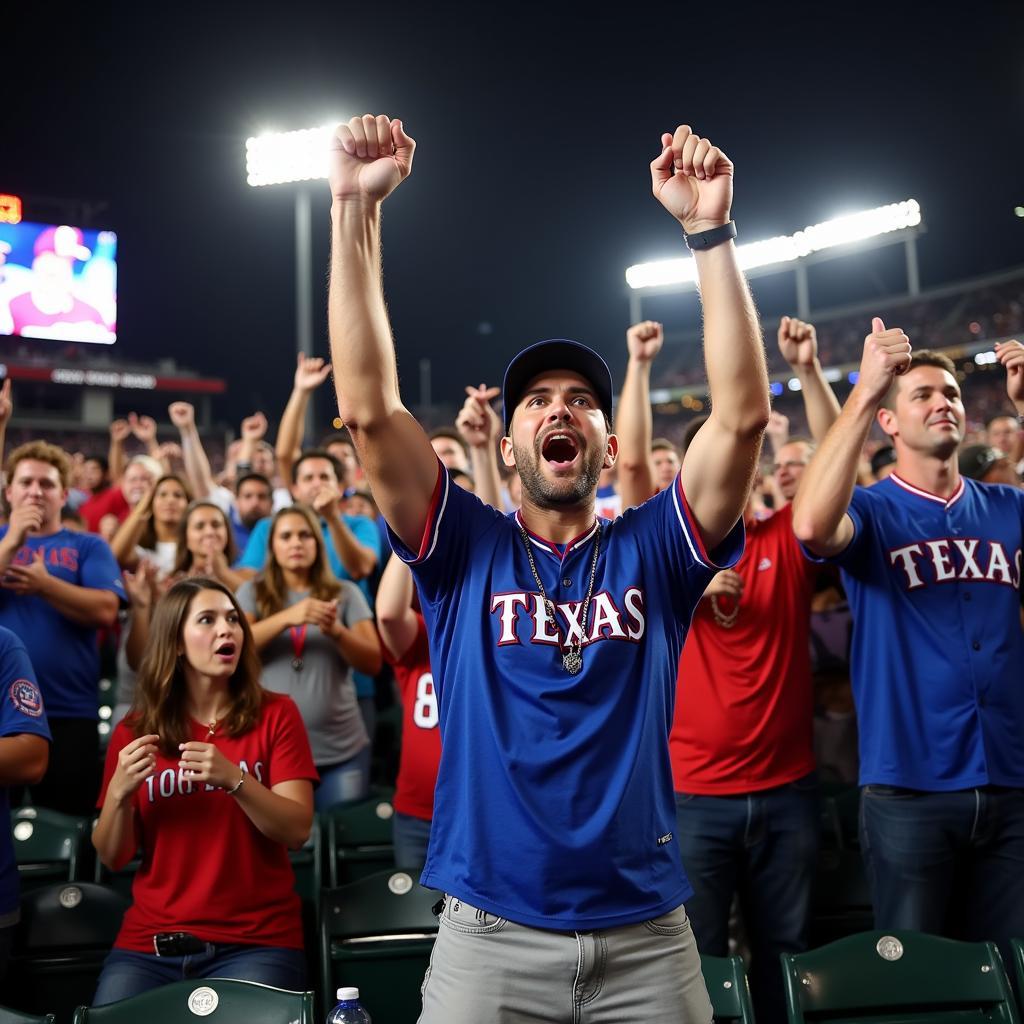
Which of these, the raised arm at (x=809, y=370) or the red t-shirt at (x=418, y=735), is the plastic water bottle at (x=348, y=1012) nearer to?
the red t-shirt at (x=418, y=735)

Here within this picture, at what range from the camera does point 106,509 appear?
690 cm

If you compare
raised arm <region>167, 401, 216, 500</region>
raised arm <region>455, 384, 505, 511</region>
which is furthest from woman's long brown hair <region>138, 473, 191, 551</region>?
raised arm <region>455, 384, 505, 511</region>

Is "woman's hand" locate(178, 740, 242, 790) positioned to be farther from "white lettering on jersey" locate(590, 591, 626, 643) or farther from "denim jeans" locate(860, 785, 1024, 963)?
"denim jeans" locate(860, 785, 1024, 963)

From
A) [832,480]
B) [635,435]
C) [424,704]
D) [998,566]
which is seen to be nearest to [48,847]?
[424,704]

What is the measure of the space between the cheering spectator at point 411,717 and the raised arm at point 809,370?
1.55 m

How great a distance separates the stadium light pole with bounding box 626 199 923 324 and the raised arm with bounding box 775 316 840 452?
2375cm

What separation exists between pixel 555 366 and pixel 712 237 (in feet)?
1.46

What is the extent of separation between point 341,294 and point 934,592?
82.5 inches

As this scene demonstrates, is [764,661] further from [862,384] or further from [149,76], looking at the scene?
[149,76]

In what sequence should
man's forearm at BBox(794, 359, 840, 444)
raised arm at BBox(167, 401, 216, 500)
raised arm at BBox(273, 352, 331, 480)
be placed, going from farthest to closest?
raised arm at BBox(167, 401, 216, 500) → raised arm at BBox(273, 352, 331, 480) → man's forearm at BBox(794, 359, 840, 444)

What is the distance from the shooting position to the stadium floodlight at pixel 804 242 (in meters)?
25.7

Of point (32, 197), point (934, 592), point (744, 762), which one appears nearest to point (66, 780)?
point (744, 762)

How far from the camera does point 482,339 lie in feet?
145

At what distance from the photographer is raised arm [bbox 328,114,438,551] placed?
5.65 ft
